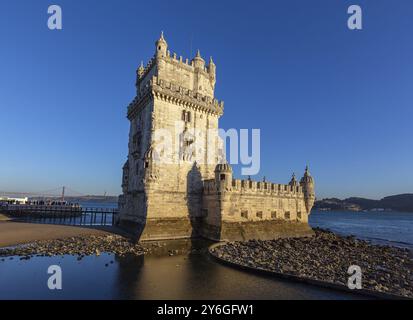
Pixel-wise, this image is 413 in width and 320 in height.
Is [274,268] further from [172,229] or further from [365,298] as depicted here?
[172,229]

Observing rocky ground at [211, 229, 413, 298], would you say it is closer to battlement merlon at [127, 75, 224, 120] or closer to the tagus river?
the tagus river

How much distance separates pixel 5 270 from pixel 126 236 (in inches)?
503

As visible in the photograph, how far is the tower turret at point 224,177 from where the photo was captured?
28.3 m

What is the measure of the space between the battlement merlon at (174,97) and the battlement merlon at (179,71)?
128cm

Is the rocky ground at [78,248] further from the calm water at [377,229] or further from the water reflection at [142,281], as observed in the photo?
the calm water at [377,229]

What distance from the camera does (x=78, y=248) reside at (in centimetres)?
2162

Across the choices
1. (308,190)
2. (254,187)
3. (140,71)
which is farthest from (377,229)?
(140,71)

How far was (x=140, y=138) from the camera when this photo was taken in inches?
1264

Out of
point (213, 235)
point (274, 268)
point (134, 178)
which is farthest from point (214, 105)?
point (274, 268)

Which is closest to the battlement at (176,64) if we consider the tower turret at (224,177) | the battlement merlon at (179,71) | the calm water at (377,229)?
the battlement merlon at (179,71)

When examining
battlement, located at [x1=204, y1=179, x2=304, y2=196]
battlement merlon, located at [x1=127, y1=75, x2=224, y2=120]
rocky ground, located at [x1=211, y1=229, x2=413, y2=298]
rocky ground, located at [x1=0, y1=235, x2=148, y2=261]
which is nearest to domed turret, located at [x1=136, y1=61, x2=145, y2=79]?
battlement merlon, located at [x1=127, y1=75, x2=224, y2=120]

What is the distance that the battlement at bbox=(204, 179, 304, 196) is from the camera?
29422 mm

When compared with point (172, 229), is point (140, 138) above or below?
above

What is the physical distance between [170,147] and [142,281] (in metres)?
17.5
